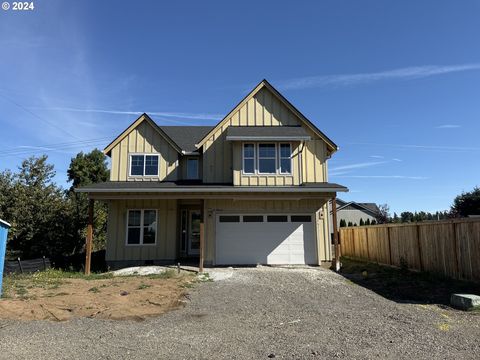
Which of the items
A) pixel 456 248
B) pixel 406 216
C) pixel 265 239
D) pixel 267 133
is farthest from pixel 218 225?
pixel 406 216

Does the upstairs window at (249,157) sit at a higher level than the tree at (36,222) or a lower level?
higher

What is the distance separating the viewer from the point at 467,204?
3906 cm

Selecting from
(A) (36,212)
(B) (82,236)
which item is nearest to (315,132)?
(B) (82,236)

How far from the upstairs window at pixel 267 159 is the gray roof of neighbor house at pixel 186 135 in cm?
352

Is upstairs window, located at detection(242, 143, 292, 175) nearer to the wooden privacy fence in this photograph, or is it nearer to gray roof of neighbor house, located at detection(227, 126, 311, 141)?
gray roof of neighbor house, located at detection(227, 126, 311, 141)

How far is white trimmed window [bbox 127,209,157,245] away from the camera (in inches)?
683

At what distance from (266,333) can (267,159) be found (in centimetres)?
1077

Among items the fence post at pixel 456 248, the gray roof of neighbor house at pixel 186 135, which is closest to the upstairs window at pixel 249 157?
the gray roof of neighbor house at pixel 186 135

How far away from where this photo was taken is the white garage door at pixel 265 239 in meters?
16.6

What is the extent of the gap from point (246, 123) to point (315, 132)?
3.22m

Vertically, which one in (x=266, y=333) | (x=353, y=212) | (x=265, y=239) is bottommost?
(x=266, y=333)

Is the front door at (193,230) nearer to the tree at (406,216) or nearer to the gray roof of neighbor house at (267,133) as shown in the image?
the gray roof of neighbor house at (267,133)

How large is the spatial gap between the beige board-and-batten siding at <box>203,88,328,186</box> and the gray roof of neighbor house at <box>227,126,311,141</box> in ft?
1.58

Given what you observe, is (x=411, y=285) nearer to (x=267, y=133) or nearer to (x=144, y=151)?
(x=267, y=133)
